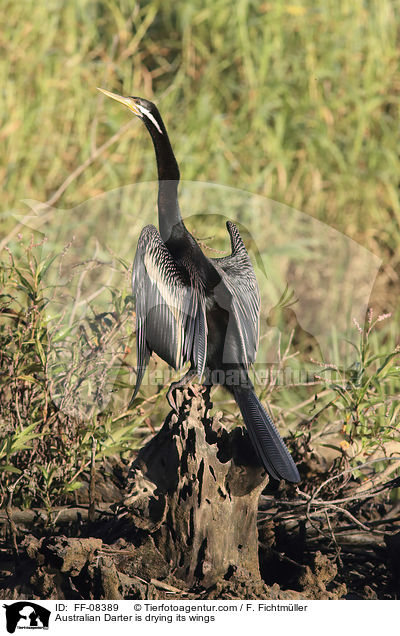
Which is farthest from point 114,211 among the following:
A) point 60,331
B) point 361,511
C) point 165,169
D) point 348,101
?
point 348,101

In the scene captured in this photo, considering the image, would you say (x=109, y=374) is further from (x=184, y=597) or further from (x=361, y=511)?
(x=361, y=511)

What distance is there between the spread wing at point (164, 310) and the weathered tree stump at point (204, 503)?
0.12 meters

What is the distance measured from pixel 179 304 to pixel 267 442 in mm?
408

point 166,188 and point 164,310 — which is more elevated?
point 166,188

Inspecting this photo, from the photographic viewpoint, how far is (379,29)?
14.5 ft

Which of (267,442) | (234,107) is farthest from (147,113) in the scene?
(234,107)

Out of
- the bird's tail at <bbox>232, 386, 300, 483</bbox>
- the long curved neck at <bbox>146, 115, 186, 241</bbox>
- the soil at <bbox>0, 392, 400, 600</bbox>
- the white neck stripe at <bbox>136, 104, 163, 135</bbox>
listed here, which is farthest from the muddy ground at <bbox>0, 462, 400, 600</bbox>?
the white neck stripe at <bbox>136, 104, 163, 135</bbox>

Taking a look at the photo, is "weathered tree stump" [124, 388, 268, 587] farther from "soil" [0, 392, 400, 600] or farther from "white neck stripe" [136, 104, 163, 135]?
"white neck stripe" [136, 104, 163, 135]

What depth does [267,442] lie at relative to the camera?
1.84 metres

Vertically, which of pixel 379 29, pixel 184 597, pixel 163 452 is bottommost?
pixel 184 597

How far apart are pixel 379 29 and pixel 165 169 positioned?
117 inches
